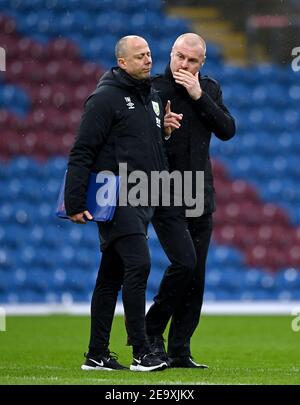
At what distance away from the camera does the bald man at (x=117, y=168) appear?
212 inches

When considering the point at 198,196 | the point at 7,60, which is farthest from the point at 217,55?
the point at 198,196

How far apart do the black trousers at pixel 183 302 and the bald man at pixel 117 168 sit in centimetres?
28

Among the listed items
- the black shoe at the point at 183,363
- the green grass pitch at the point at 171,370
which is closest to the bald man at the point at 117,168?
the green grass pitch at the point at 171,370

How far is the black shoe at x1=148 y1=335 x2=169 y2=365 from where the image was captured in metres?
5.74

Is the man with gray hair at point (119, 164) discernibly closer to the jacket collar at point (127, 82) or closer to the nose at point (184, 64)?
the jacket collar at point (127, 82)

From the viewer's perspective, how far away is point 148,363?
5.38m

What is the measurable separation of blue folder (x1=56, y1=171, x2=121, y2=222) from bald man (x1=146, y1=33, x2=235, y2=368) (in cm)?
47

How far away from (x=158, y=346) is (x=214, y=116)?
1.24 m

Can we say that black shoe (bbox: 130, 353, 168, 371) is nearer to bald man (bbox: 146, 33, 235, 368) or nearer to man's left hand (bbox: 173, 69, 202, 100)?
bald man (bbox: 146, 33, 235, 368)

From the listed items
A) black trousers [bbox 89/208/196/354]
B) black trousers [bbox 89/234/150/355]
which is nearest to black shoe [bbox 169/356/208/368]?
black trousers [bbox 89/208/196/354]

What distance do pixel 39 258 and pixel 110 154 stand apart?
6.29 metres

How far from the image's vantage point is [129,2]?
12.5 meters

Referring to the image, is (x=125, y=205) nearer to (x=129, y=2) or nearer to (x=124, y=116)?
(x=124, y=116)

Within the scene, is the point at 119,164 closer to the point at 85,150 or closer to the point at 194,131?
the point at 85,150
